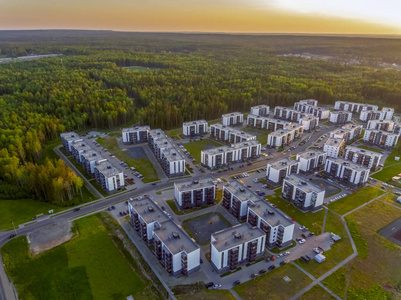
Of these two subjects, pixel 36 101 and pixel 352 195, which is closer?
pixel 352 195

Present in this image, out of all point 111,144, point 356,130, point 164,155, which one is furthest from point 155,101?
point 356,130

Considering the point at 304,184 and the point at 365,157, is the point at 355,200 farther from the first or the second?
the point at 365,157

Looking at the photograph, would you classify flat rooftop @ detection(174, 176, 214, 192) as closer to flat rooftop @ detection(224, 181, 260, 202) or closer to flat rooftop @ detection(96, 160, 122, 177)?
flat rooftop @ detection(224, 181, 260, 202)

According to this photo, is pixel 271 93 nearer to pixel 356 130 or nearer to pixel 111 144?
pixel 356 130

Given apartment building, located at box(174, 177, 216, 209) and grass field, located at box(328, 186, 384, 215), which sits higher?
apartment building, located at box(174, 177, 216, 209)

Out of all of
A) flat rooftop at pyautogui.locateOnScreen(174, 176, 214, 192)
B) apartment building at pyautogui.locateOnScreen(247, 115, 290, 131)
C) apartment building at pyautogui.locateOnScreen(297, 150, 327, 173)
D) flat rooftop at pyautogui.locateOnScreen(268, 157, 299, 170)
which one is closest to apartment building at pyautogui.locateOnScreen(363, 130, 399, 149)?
apartment building at pyautogui.locateOnScreen(247, 115, 290, 131)

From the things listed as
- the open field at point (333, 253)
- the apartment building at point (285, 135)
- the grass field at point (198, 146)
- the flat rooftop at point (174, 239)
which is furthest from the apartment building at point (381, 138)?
the flat rooftop at point (174, 239)
